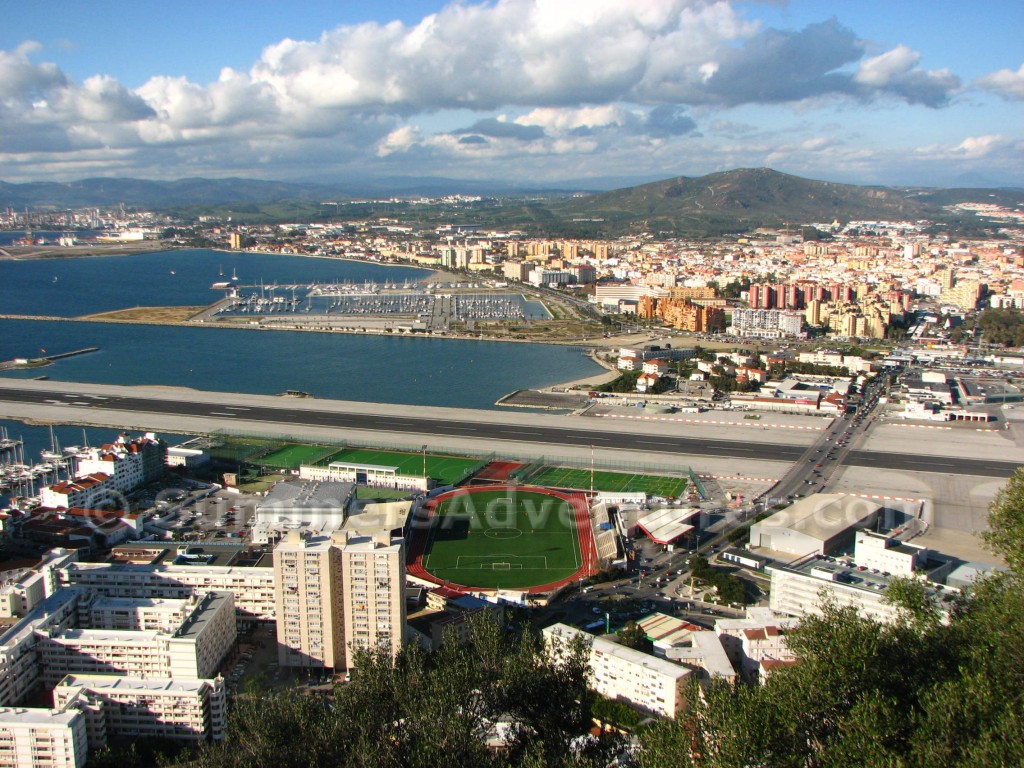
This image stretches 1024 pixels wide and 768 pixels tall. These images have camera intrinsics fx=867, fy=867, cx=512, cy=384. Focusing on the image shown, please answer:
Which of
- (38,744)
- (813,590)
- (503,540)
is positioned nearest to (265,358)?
(503,540)

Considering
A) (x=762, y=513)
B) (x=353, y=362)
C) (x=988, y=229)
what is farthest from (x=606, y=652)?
(x=988, y=229)

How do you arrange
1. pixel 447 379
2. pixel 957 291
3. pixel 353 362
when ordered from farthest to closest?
1. pixel 957 291
2. pixel 353 362
3. pixel 447 379

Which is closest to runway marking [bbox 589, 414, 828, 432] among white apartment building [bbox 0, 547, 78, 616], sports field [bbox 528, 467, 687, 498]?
sports field [bbox 528, 467, 687, 498]

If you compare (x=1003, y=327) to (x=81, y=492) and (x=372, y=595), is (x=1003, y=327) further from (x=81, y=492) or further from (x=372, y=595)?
(x=81, y=492)

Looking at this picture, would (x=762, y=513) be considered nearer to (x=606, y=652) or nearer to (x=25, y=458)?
(x=606, y=652)

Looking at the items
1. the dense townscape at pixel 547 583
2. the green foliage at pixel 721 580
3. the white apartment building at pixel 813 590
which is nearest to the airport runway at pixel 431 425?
the dense townscape at pixel 547 583

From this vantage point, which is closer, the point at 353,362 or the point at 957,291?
the point at 353,362

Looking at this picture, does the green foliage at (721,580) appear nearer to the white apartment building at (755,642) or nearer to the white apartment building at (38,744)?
the white apartment building at (755,642)
